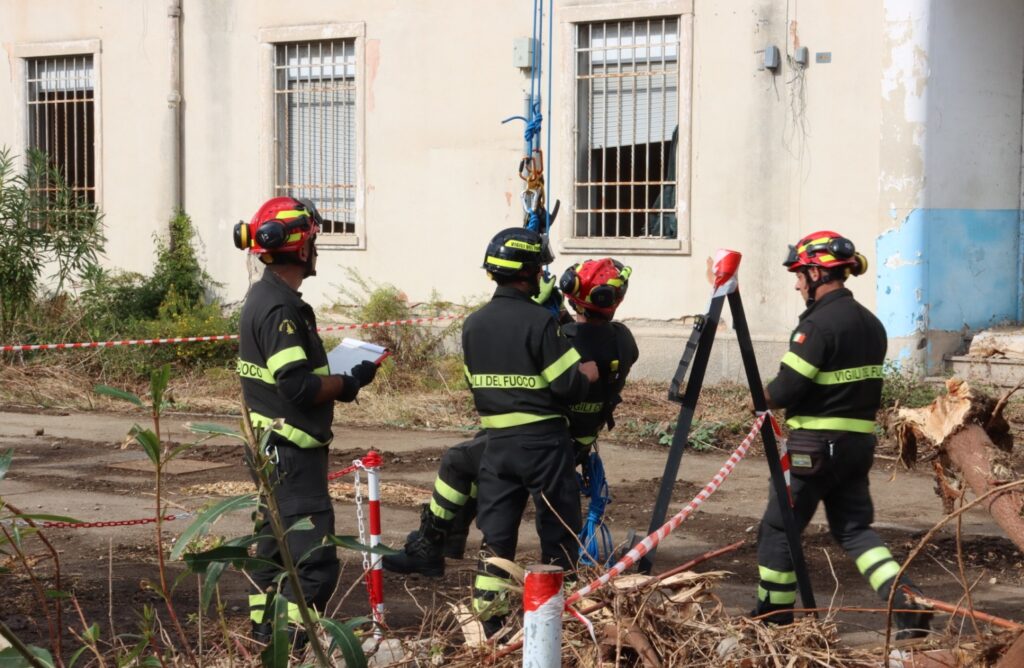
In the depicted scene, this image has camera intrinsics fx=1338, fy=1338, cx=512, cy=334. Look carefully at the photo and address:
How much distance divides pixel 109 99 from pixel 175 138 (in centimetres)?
132

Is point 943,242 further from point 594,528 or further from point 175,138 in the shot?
point 175,138

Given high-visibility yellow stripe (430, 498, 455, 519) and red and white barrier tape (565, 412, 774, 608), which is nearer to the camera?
red and white barrier tape (565, 412, 774, 608)

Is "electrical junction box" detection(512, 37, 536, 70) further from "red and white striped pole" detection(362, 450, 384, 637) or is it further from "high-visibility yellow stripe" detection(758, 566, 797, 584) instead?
"high-visibility yellow stripe" detection(758, 566, 797, 584)

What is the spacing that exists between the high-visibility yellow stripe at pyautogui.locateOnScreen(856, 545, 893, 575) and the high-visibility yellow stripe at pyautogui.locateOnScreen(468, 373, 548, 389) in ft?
5.35

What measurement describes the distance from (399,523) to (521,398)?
299 centimetres

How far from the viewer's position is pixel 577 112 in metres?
14.1

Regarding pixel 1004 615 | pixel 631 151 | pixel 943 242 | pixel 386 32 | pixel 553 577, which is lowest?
pixel 1004 615

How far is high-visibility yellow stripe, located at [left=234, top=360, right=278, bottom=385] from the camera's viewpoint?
5117mm

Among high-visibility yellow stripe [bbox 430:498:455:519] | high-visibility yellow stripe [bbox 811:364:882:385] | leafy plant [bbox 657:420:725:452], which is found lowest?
leafy plant [bbox 657:420:725:452]

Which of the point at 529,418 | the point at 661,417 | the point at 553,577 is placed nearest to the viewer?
the point at 553,577

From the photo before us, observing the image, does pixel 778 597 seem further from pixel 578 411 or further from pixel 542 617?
pixel 542 617

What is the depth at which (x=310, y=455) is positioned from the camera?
513 cm

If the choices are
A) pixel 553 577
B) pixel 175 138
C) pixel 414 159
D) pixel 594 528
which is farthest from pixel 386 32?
pixel 553 577

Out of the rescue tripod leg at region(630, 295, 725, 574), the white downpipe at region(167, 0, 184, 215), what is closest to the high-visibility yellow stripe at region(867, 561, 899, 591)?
the rescue tripod leg at region(630, 295, 725, 574)
